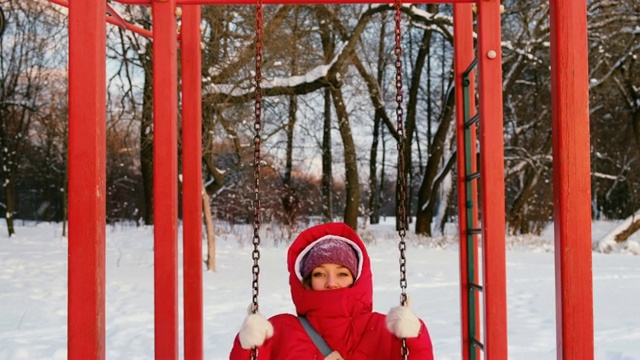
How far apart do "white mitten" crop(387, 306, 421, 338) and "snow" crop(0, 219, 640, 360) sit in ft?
10.5

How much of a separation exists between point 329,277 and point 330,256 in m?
0.08

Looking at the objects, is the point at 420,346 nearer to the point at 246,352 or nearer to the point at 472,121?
the point at 246,352

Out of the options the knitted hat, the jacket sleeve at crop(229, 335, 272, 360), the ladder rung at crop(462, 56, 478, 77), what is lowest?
the jacket sleeve at crop(229, 335, 272, 360)

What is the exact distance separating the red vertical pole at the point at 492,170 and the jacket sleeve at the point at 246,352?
1.33m

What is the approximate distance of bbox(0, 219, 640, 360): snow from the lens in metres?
6.16

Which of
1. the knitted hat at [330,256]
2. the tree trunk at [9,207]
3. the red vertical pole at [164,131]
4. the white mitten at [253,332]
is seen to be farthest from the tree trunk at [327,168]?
the white mitten at [253,332]

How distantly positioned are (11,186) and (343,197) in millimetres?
8274

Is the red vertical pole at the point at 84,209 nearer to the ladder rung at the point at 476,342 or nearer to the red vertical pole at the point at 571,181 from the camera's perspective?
the red vertical pole at the point at 571,181

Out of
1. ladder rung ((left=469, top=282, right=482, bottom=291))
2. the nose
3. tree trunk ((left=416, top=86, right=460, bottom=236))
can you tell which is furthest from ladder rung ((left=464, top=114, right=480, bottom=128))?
tree trunk ((left=416, top=86, right=460, bottom=236))

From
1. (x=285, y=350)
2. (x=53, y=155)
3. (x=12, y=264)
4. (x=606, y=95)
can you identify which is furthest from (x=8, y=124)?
(x=285, y=350)

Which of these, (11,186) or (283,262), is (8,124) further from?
(283,262)

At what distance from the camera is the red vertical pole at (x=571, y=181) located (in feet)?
7.20

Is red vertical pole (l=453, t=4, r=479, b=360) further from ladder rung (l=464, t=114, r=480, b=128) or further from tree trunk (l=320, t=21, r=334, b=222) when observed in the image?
tree trunk (l=320, t=21, r=334, b=222)

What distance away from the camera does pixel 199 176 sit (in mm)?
4070
